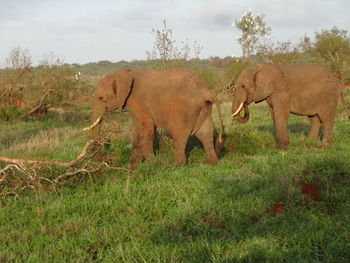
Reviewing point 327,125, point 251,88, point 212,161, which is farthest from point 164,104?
point 327,125

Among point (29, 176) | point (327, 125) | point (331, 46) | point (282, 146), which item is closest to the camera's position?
point (29, 176)

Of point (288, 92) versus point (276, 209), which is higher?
point (288, 92)

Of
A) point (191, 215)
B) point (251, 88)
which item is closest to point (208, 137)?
point (251, 88)

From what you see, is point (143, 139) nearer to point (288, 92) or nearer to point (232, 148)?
point (232, 148)

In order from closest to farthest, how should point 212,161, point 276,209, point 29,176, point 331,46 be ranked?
point 276,209
point 29,176
point 212,161
point 331,46

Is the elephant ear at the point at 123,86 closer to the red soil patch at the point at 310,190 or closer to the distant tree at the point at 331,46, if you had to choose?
the red soil patch at the point at 310,190

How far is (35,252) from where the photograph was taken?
3.92m

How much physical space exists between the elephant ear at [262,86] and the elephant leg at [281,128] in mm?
435

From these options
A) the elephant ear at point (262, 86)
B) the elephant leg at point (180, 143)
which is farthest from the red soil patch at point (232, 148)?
the elephant leg at point (180, 143)

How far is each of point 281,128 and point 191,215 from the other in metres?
4.72

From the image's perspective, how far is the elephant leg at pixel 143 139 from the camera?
7754mm

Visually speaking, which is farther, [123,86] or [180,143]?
[123,86]

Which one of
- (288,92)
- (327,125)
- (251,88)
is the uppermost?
(251,88)

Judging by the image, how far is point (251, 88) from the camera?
905 cm
